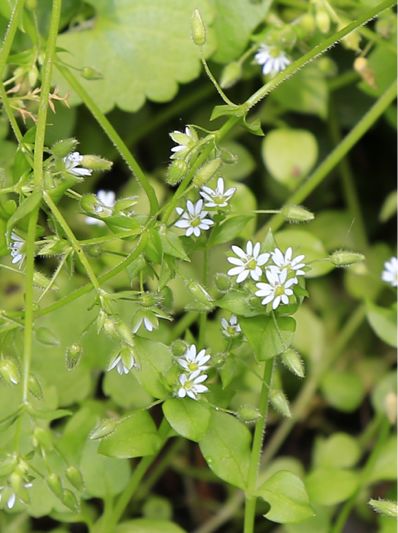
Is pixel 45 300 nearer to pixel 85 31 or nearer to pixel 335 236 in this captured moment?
pixel 85 31

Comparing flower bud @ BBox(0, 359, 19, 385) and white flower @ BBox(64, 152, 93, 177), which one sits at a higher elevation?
white flower @ BBox(64, 152, 93, 177)

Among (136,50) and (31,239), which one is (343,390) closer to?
(136,50)

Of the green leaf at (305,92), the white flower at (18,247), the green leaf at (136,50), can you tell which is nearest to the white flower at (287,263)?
the white flower at (18,247)

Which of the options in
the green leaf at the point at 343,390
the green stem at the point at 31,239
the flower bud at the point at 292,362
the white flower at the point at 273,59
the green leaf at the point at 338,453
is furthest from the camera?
the green leaf at the point at 343,390

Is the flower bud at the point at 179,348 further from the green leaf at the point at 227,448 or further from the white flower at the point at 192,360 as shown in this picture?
the green leaf at the point at 227,448

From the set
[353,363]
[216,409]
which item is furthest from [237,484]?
[353,363]

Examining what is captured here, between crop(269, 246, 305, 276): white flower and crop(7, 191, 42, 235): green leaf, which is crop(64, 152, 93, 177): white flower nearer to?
crop(7, 191, 42, 235): green leaf

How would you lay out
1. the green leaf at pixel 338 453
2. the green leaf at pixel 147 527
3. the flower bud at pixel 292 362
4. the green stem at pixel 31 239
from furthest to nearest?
1. the green leaf at pixel 338 453
2. the green leaf at pixel 147 527
3. the flower bud at pixel 292 362
4. the green stem at pixel 31 239

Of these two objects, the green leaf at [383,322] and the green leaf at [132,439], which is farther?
the green leaf at [383,322]

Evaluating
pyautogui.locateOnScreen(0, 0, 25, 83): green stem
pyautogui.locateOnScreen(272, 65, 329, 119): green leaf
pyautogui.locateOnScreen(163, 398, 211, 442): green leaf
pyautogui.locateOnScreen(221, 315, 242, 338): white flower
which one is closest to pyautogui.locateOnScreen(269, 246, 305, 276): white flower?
pyautogui.locateOnScreen(221, 315, 242, 338): white flower
